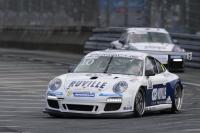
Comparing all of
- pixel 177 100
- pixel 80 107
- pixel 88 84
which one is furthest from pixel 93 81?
pixel 177 100

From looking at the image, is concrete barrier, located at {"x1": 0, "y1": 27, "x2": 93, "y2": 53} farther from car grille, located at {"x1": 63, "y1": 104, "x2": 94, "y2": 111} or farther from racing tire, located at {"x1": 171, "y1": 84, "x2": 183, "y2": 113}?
car grille, located at {"x1": 63, "y1": 104, "x2": 94, "y2": 111}

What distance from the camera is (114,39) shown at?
1294 inches

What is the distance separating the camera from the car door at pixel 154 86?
14734 millimetres

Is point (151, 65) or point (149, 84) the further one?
point (151, 65)

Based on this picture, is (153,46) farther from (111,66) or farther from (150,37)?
(111,66)

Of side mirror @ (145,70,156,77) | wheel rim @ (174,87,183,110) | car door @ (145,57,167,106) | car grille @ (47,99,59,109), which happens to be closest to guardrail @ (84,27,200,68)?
wheel rim @ (174,87,183,110)

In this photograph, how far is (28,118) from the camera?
45.3ft

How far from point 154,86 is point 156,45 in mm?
11998

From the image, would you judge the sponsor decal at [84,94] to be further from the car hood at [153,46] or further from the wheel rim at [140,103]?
the car hood at [153,46]

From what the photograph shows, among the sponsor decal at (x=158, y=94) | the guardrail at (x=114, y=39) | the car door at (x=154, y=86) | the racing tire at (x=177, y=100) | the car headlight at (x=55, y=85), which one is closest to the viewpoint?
the car headlight at (x=55, y=85)

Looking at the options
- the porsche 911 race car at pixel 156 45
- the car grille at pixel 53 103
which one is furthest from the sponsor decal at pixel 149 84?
the porsche 911 race car at pixel 156 45

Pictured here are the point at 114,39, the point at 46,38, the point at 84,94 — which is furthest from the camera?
the point at 46,38

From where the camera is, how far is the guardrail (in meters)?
29.3

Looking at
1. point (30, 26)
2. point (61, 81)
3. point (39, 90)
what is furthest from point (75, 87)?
point (30, 26)
